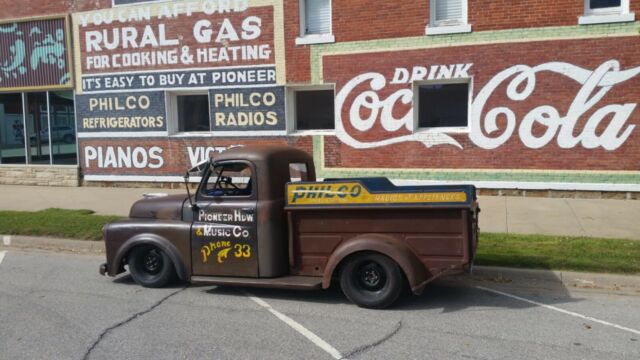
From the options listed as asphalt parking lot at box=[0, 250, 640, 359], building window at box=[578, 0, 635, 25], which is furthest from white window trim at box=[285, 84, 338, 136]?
asphalt parking lot at box=[0, 250, 640, 359]

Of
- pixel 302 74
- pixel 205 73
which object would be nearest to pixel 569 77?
pixel 302 74

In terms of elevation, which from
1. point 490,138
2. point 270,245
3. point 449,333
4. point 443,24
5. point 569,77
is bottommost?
point 449,333

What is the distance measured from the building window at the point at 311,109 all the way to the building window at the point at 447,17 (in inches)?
116

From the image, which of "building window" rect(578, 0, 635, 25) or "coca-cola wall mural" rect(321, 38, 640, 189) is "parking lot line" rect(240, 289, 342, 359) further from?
"building window" rect(578, 0, 635, 25)

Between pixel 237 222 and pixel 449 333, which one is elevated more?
pixel 237 222

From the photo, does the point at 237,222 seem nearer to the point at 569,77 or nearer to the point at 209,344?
the point at 209,344

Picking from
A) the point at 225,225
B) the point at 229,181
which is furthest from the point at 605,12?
the point at 225,225

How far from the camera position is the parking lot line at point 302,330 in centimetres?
464

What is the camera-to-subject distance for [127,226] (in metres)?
6.74

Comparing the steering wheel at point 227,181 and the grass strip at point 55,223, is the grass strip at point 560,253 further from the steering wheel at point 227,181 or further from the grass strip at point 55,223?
the grass strip at point 55,223

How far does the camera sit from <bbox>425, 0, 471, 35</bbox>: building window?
1256 centimetres

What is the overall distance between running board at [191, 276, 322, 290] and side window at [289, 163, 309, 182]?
1230 mm

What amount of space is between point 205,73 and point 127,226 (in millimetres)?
8687

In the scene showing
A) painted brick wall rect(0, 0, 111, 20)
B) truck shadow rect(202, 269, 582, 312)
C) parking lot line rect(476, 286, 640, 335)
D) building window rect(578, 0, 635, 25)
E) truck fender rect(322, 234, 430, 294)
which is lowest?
parking lot line rect(476, 286, 640, 335)
